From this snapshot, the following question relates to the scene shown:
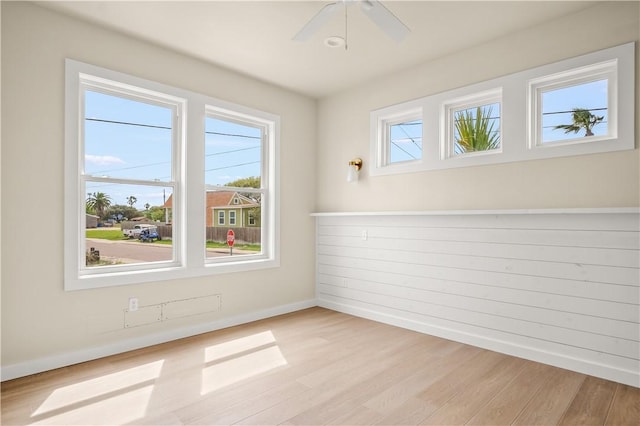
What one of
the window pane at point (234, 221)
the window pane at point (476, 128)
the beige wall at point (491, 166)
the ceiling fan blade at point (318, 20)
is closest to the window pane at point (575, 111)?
the beige wall at point (491, 166)

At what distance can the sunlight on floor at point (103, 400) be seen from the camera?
2107mm

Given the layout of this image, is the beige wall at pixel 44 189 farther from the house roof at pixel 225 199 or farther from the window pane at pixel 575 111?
the window pane at pixel 575 111

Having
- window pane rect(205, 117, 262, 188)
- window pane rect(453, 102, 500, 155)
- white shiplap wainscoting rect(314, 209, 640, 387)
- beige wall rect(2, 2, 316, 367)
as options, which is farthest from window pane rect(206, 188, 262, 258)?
window pane rect(453, 102, 500, 155)

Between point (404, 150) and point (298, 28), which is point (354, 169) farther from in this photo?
point (298, 28)

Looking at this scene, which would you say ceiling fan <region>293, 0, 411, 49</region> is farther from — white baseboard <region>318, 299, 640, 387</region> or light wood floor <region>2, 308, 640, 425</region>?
white baseboard <region>318, 299, 640, 387</region>

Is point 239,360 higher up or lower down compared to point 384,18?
lower down

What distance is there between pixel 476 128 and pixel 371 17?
1.70 metres

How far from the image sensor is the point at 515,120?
312cm

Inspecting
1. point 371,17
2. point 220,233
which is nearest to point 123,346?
point 220,233

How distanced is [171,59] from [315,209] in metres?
2.37

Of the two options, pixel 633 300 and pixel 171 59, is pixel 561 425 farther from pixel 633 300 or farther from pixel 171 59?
pixel 171 59

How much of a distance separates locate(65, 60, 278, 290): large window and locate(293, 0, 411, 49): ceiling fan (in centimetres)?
166

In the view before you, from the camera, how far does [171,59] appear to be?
345cm

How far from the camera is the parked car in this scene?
327 centimetres
